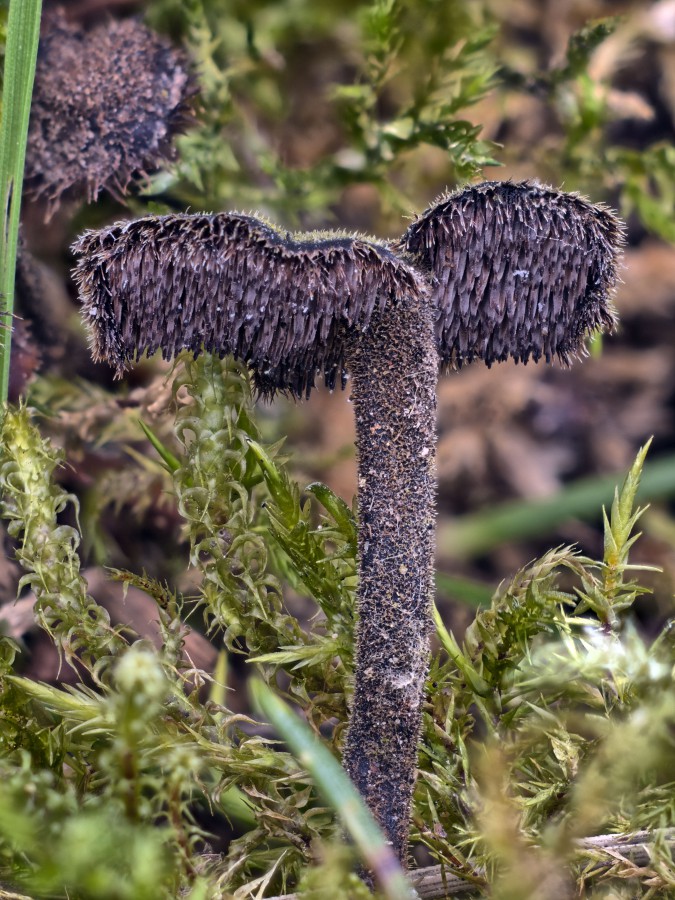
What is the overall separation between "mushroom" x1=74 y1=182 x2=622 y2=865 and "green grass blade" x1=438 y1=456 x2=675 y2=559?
0.82 metres

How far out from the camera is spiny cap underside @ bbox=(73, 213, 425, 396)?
41.9 inches

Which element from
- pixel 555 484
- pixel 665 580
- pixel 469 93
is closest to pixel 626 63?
pixel 469 93

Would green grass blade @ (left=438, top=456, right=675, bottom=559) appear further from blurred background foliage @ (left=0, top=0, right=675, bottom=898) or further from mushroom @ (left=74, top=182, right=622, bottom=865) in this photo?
mushroom @ (left=74, top=182, right=622, bottom=865)

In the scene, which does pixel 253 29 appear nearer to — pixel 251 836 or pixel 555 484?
pixel 555 484

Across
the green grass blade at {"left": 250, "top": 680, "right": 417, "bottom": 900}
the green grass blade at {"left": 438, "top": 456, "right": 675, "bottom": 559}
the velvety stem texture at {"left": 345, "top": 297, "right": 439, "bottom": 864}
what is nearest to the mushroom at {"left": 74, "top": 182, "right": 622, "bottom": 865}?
the velvety stem texture at {"left": 345, "top": 297, "right": 439, "bottom": 864}

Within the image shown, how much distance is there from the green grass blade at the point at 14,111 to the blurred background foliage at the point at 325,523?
32 cm

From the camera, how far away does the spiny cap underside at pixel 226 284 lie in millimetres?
1064

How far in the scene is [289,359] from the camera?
127 centimetres

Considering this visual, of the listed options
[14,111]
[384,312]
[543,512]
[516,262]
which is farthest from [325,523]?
[14,111]

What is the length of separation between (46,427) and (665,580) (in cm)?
144

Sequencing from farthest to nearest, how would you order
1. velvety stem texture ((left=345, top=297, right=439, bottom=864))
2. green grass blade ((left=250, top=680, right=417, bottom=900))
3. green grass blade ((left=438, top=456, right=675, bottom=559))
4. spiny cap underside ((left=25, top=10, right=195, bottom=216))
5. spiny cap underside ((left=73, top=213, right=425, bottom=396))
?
green grass blade ((left=438, top=456, right=675, bottom=559)) → spiny cap underside ((left=25, top=10, right=195, bottom=216)) → velvety stem texture ((left=345, top=297, right=439, bottom=864)) → spiny cap underside ((left=73, top=213, right=425, bottom=396)) → green grass blade ((left=250, top=680, right=417, bottom=900))

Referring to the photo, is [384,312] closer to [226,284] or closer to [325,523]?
[226,284]

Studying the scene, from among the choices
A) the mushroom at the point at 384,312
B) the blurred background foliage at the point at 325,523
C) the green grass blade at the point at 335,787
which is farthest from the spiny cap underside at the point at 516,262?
the green grass blade at the point at 335,787

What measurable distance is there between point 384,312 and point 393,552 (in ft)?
1.19
